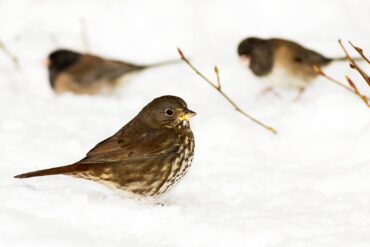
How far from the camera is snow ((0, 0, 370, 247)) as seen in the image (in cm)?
469

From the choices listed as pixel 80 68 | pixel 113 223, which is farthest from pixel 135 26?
pixel 113 223

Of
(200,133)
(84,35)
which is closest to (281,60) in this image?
(200,133)

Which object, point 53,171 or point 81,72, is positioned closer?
point 53,171

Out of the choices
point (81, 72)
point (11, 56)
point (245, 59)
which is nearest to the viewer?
point (245, 59)

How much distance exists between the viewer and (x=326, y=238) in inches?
181

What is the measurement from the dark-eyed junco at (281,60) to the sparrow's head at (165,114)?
8.90 feet

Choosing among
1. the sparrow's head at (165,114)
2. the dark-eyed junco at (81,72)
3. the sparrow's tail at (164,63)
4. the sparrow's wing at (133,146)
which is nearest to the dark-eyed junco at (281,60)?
the sparrow's tail at (164,63)

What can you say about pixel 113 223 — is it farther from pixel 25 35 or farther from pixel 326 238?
pixel 25 35

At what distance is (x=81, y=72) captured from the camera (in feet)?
30.1

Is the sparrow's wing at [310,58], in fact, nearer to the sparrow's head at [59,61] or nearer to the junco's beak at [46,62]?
the sparrow's head at [59,61]

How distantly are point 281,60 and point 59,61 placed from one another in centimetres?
268

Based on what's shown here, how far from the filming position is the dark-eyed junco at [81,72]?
898 centimetres

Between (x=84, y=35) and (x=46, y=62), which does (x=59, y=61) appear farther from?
(x=84, y=35)

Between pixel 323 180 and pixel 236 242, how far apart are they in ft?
4.51
